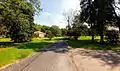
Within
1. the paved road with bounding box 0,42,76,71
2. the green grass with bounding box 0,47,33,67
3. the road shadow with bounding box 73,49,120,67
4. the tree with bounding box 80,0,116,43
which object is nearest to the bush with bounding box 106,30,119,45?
the tree with bounding box 80,0,116,43

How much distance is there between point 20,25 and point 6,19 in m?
8.54

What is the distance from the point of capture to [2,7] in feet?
131

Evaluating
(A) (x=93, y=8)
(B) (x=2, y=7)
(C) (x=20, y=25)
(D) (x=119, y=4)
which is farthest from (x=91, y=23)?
(B) (x=2, y=7)

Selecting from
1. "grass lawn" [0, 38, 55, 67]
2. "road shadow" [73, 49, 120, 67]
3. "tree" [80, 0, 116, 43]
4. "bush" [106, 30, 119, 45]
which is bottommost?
"road shadow" [73, 49, 120, 67]

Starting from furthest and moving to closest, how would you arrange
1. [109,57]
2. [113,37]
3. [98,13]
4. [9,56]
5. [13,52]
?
[98,13], [113,37], [13,52], [9,56], [109,57]

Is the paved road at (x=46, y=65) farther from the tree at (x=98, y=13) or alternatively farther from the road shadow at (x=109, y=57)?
the tree at (x=98, y=13)

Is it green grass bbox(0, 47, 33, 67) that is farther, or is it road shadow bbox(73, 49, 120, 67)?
green grass bbox(0, 47, 33, 67)

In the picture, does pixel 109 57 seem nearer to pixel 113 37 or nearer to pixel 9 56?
pixel 9 56

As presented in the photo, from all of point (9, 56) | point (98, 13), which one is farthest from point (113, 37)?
point (9, 56)

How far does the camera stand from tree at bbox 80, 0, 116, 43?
2191 inches

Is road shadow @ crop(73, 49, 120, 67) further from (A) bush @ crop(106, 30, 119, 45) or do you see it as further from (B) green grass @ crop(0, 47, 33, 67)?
(A) bush @ crop(106, 30, 119, 45)

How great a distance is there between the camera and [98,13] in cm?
5653

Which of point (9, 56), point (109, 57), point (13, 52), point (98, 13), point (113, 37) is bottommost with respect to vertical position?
point (109, 57)

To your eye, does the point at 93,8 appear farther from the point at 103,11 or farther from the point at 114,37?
the point at 114,37
